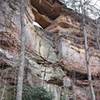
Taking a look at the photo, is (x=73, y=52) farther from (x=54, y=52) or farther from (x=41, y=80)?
(x=41, y=80)

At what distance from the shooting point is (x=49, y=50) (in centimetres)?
1870

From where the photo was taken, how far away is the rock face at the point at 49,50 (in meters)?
13.8

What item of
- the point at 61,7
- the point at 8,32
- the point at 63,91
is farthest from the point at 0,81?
the point at 61,7

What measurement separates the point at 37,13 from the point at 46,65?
6.60 meters

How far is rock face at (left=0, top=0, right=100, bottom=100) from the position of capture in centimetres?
1379

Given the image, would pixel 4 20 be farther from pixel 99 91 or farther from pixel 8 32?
pixel 99 91

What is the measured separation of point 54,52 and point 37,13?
172 inches

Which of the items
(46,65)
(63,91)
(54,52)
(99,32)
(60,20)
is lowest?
(63,91)

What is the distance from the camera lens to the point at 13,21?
49.9ft

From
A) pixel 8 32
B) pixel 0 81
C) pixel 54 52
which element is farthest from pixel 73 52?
pixel 0 81

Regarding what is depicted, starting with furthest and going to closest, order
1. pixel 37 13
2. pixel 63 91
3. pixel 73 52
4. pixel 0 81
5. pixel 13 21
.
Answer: pixel 37 13
pixel 73 52
pixel 63 91
pixel 13 21
pixel 0 81

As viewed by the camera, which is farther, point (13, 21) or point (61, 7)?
point (61, 7)

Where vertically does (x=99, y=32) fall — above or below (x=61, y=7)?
below

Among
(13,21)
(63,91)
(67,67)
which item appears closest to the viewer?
(13,21)
